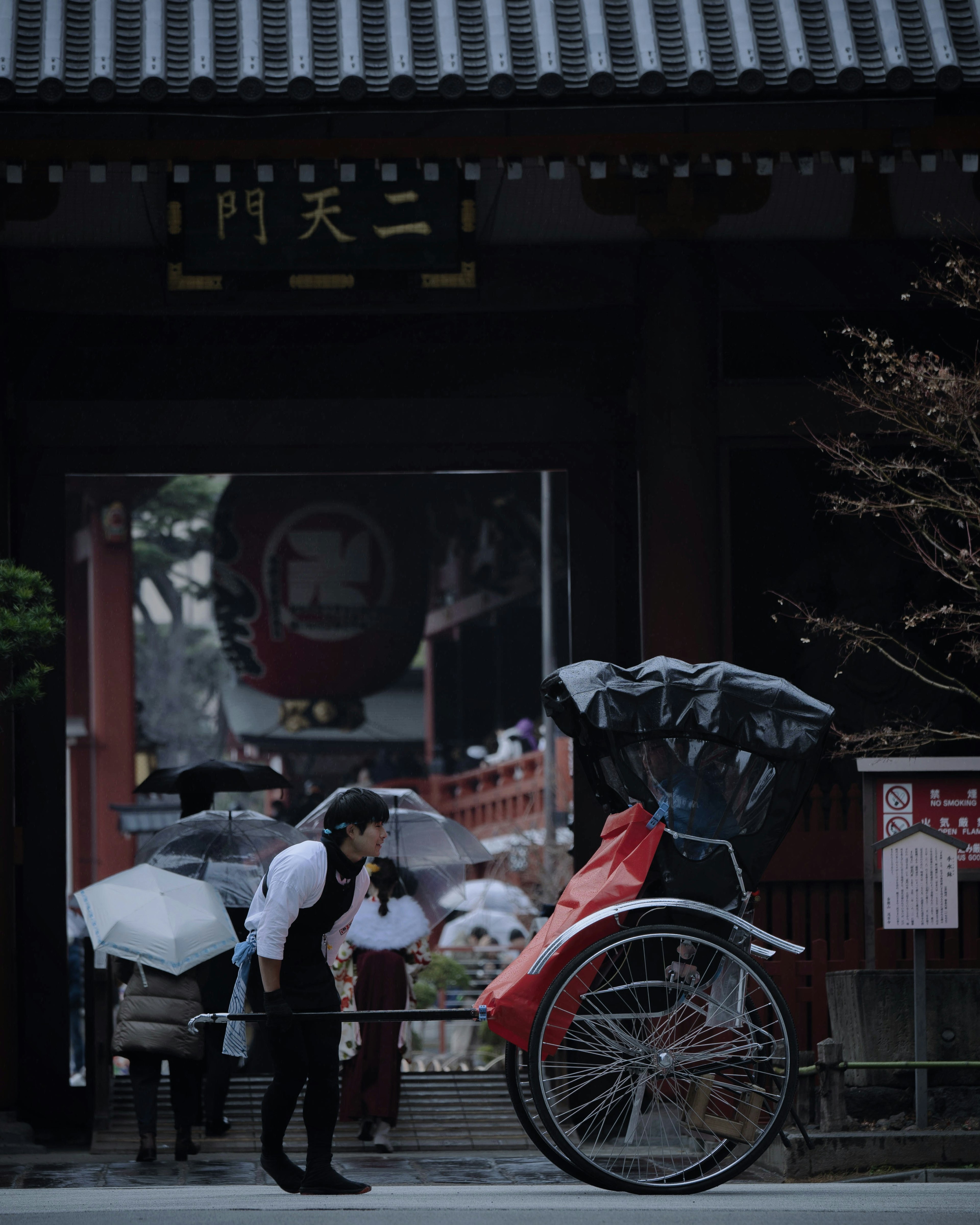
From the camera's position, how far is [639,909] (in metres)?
5.45

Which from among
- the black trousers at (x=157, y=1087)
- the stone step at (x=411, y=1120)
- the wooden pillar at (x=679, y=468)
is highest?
the wooden pillar at (x=679, y=468)

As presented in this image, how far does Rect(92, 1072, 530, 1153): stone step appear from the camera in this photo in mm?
8188

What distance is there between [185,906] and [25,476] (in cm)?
265

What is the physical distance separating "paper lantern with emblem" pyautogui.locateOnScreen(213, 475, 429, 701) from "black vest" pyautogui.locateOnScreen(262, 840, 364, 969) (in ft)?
45.6

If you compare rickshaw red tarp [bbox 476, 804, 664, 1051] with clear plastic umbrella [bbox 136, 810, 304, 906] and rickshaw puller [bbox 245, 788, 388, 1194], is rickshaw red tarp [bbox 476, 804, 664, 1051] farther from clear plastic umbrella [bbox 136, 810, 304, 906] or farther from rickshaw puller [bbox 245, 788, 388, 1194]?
clear plastic umbrella [bbox 136, 810, 304, 906]

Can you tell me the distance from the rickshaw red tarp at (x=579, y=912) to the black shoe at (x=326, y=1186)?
0.70 metres

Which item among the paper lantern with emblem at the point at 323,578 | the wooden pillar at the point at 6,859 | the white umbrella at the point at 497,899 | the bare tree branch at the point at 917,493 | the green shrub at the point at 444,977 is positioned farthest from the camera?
the white umbrella at the point at 497,899

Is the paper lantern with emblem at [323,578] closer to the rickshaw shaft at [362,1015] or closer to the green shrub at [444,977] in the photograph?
the green shrub at [444,977]

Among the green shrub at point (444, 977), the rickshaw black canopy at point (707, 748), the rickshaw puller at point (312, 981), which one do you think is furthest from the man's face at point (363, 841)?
the green shrub at point (444, 977)

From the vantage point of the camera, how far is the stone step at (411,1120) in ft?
26.9

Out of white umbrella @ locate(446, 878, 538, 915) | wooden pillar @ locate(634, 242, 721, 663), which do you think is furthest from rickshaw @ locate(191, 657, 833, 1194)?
white umbrella @ locate(446, 878, 538, 915)

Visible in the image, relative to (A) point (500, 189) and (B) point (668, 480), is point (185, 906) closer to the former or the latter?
(B) point (668, 480)

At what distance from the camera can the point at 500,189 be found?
27.0 feet

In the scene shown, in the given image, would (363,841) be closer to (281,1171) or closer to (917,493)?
(281,1171)
